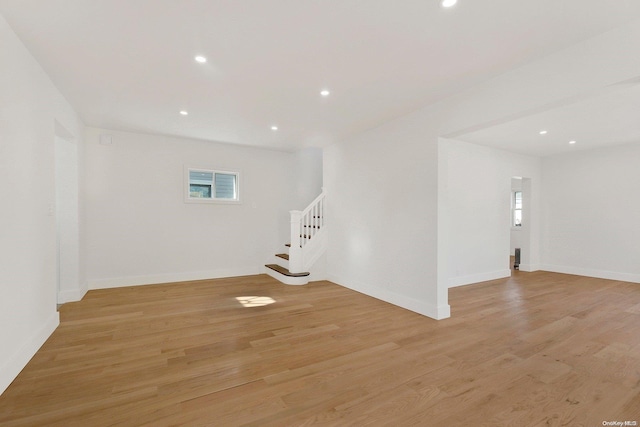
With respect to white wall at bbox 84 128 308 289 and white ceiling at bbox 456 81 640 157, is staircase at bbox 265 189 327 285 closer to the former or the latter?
white wall at bbox 84 128 308 289

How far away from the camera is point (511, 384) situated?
6.95ft

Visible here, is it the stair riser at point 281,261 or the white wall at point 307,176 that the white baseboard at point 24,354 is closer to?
the stair riser at point 281,261

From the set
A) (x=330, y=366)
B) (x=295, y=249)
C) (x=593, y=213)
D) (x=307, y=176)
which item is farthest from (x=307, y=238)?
(x=593, y=213)

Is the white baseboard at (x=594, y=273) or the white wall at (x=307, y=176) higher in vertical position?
the white wall at (x=307, y=176)

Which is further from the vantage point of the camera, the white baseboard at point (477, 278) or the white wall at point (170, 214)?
the white baseboard at point (477, 278)

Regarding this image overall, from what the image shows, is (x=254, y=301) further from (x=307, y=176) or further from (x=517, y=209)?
(x=517, y=209)

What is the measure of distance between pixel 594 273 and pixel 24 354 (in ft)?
28.6

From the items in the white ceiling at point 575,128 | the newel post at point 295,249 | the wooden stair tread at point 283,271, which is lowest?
the wooden stair tread at point 283,271

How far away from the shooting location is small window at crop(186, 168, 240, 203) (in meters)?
5.56

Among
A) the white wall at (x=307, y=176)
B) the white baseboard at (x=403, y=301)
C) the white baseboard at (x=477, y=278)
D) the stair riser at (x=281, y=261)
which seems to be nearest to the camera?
the white baseboard at (x=403, y=301)

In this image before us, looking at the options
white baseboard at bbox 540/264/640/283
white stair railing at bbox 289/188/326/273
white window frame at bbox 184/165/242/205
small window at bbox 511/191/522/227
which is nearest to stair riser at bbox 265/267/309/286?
white stair railing at bbox 289/188/326/273

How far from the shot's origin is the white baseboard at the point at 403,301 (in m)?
3.51

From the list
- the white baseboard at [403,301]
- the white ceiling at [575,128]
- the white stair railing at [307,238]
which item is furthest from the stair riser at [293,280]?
the white ceiling at [575,128]

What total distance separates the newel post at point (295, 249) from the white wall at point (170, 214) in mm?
1002
